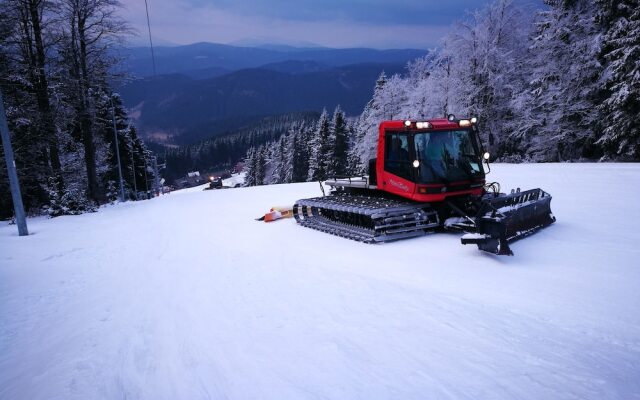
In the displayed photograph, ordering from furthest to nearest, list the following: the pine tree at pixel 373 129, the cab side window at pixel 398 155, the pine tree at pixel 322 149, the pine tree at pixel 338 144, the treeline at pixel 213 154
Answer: the treeline at pixel 213 154
the pine tree at pixel 322 149
the pine tree at pixel 338 144
the pine tree at pixel 373 129
the cab side window at pixel 398 155

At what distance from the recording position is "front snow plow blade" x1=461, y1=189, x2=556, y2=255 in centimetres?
653

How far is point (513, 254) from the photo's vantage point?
642cm

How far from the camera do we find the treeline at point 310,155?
1953 inches

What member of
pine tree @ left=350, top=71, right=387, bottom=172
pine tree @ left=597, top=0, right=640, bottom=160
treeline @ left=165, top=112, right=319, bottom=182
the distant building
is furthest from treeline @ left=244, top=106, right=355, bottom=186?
treeline @ left=165, top=112, right=319, bottom=182

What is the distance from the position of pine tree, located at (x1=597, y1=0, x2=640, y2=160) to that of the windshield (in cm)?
1511

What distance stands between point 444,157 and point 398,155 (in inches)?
42.0

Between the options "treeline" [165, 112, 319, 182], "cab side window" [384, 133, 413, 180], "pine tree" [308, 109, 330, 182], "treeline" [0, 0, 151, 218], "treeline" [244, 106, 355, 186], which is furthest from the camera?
"treeline" [165, 112, 319, 182]

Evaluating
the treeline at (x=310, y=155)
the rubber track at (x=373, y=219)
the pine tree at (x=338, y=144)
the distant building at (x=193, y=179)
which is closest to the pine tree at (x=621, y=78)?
the rubber track at (x=373, y=219)

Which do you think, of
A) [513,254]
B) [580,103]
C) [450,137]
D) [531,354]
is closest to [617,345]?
[531,354]

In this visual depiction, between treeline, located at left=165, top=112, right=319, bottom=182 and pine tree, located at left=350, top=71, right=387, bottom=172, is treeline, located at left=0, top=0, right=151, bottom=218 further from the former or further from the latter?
treeline, located at left=165, top=112, right=319, bottom=182

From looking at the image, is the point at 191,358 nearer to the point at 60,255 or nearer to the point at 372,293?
the point at 372,293

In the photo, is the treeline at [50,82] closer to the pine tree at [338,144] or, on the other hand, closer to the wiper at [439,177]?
the wiper at [439,177]

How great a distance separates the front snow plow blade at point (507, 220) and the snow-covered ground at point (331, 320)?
255 mm

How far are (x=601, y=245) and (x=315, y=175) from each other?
1884 inches
